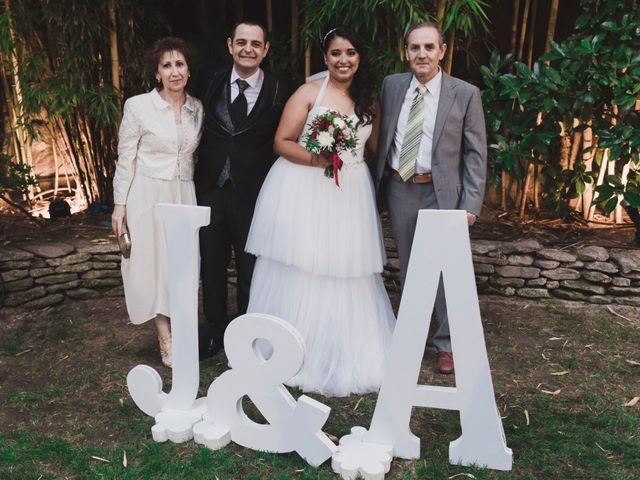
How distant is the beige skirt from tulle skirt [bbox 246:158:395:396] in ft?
1.33

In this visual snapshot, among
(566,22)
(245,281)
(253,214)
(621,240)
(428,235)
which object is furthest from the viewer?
(566,22)

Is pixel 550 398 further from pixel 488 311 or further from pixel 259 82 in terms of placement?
pixel 259 82

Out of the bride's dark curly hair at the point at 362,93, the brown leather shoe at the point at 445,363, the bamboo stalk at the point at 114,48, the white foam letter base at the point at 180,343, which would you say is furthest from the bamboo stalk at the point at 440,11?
the bamboo stalk at the point at 114,48

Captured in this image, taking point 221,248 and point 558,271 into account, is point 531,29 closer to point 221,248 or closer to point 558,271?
point 558,271

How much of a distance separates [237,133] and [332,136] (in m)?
0.51

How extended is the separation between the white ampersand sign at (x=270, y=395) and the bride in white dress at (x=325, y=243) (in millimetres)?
574

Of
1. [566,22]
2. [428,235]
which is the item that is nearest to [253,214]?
[428,235]

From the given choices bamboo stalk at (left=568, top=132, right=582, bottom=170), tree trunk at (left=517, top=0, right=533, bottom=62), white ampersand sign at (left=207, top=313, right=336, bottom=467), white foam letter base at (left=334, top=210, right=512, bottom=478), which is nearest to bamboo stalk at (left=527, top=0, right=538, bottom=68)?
tree trunk at (left=517, top=0, right=533, bottom=62)

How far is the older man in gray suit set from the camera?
283 centimetres

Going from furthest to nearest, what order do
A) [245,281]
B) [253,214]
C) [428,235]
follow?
[245,281] < [253,214] < [428,235]

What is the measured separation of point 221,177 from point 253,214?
0.23 meters

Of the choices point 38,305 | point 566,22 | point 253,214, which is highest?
point 566,22

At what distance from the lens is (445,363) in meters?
3.14

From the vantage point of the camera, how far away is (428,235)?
7.13 feet
